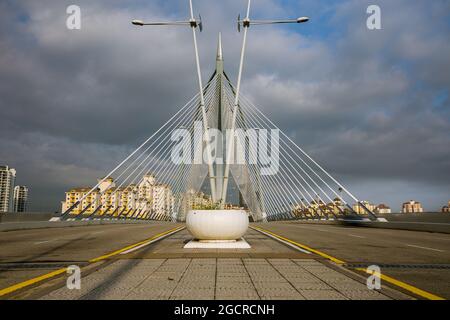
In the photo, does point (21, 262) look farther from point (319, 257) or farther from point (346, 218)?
point (346, 218)

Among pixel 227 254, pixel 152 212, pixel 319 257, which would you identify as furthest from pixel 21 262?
pixel 152 212

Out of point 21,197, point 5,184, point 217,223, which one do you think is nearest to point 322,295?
point 217,223

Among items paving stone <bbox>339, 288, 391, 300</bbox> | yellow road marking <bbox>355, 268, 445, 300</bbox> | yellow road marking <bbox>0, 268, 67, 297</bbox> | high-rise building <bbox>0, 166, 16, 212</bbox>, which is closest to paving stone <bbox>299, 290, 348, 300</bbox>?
paving stone <bbox>339, 288, 391, 300</bbox>

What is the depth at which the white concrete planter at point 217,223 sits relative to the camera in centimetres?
1005

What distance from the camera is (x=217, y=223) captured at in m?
10.2

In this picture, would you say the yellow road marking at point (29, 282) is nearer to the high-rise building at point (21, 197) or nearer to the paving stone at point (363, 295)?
the paving stone at point (363, 295)

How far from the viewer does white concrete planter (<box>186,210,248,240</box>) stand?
1005 cm

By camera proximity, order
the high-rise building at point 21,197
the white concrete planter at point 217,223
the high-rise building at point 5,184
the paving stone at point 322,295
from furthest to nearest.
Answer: the high-rise building at point 21,197, the high-rise building at point 5,184, the white concrete planter at point 217,223, the paving stone at point 322,295

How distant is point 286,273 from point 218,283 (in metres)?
1.43

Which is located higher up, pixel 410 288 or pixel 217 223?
pixel 217 223

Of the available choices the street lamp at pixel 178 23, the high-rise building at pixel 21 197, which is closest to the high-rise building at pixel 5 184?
the high-rise building at pixel 21 197

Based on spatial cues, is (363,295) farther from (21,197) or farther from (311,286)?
(21,197)
